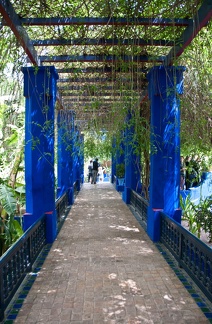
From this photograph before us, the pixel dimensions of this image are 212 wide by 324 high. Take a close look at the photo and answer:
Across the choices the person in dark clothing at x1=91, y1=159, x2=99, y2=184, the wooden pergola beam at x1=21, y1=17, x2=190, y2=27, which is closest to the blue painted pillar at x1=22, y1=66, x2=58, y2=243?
the wooden pergola beam at x1=21, y1=17, x2=190, y2=27

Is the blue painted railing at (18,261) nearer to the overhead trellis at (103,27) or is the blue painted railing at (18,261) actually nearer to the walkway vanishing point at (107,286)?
the walkway vanishing point at (107,286)

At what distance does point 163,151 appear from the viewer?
6.40 metres

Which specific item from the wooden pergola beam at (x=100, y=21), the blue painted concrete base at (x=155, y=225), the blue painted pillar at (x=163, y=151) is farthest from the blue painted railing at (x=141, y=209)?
the wooden pergola beam at (x=100, y=21)

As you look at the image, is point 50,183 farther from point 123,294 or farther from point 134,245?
point 123,294

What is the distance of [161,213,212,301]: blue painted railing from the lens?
12.5 ft

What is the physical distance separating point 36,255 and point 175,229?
85.8 inches

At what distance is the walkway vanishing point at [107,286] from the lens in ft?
11.0

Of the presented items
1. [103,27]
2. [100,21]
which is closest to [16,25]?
[100,21]

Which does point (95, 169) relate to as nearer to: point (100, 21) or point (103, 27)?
point (103, 27)

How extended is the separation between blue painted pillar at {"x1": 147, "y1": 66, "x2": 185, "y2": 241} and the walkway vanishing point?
0.69 metres

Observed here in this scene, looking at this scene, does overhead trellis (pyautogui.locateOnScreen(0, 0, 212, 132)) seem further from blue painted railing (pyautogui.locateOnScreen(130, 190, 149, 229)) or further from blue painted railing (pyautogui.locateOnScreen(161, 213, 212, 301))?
blue painted railing (pyautogui.locateOnScreen(130, 190, 149, 229))

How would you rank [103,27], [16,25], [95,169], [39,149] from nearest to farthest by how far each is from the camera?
[16,25]
[103,27]
[39,149]
[95,169]

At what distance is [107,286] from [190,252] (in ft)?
3.91

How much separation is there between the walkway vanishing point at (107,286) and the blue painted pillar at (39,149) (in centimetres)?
69
